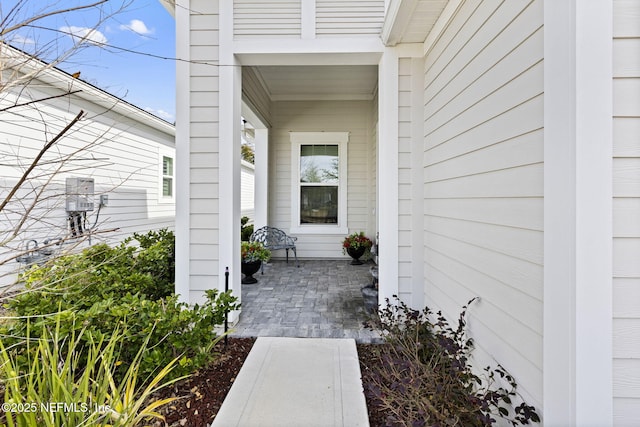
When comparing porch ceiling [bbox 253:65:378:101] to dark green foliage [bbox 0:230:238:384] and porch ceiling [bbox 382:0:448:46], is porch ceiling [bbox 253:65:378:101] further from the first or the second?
dark green foliage [bbox 0:230:238:384]

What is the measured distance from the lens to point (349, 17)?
2965mm

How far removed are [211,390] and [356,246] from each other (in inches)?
154

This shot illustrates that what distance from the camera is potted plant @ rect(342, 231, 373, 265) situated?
18.4 ft

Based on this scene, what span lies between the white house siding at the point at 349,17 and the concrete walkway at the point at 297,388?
3.00 m

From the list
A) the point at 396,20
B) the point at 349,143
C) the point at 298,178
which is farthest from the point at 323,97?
the point at 396,20

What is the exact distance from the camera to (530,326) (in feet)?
4.21

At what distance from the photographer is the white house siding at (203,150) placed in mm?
2943

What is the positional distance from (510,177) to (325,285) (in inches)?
127

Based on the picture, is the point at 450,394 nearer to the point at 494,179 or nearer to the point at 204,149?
the point at 494,179

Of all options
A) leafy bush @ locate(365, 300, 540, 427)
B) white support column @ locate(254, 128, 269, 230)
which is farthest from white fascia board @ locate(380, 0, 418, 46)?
white support column @ locate(254, 128, 269, 230)
